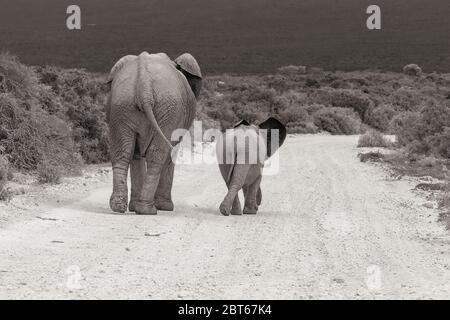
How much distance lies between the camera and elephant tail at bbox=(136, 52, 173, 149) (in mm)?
12227

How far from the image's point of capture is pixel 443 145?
22891 mm

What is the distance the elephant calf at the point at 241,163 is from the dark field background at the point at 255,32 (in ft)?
227

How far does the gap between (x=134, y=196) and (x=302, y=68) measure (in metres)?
77.1

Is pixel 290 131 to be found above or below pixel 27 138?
below

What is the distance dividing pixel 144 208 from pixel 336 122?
3077cm

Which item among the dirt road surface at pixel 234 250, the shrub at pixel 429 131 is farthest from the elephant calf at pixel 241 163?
the shrub at pixel 429 131

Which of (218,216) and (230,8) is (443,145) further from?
(230,8)

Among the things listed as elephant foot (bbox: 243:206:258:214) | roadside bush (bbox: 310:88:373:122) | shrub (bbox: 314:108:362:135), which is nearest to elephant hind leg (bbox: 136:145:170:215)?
elephant foot (bbox: 243:206:258:214)

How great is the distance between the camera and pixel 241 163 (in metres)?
12.7

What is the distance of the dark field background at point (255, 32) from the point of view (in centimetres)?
8631

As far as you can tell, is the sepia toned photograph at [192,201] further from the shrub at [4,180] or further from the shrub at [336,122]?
the shrub at [336,122]

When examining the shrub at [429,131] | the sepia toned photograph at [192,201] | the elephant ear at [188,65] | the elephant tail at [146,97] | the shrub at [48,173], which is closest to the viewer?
the sepia toned photograph at [192,201]

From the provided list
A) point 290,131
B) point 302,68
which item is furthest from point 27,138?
point 302,68

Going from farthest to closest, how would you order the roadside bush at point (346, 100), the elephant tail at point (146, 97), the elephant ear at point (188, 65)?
the roadside bush at point (346, 100)
the elephant ear at point (188, 65)
the elephant tail at point (146, 97)
